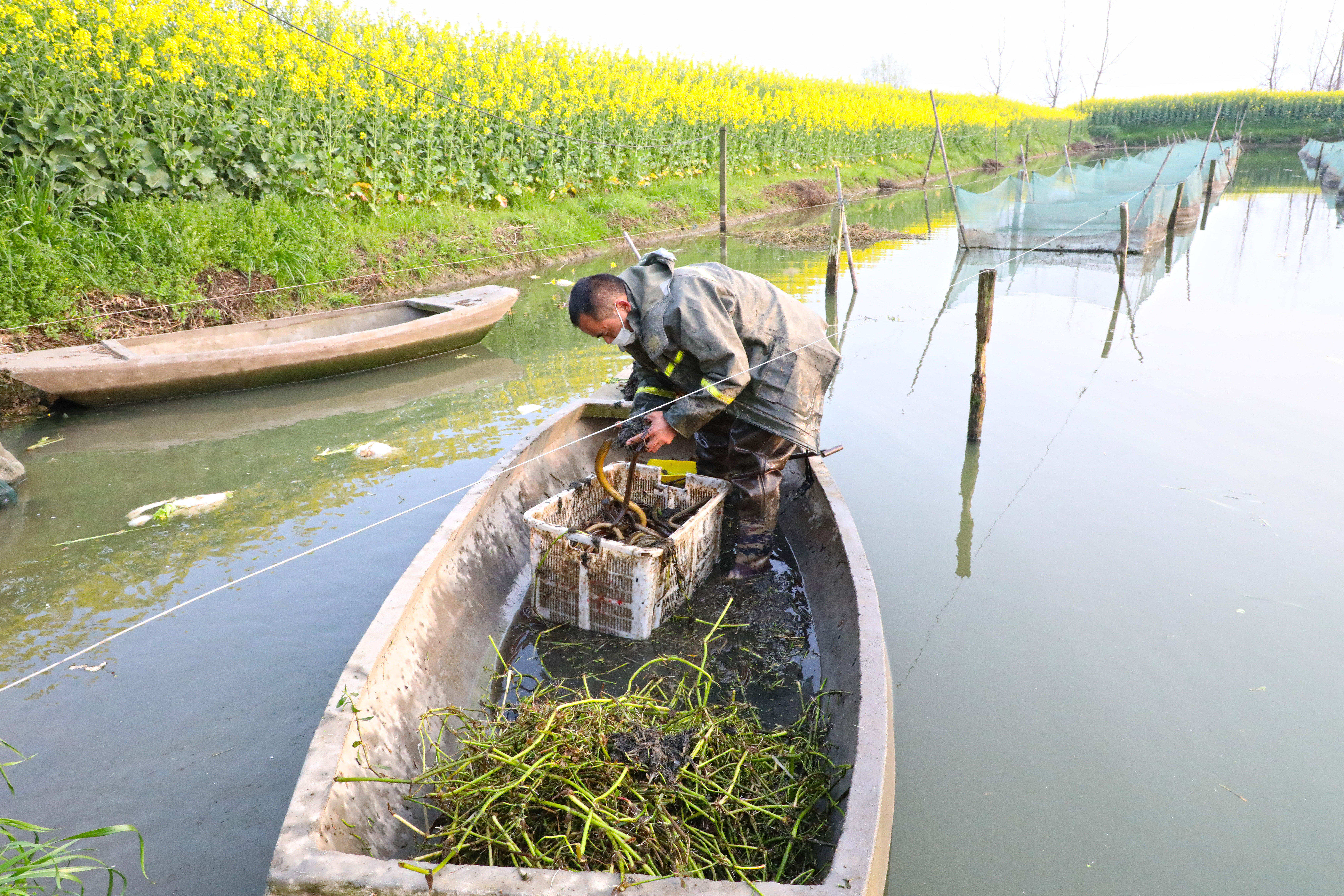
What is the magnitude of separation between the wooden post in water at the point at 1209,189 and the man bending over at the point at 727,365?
59.2 ft

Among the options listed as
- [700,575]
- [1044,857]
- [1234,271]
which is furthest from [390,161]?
[1234,271]

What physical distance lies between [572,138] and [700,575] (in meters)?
11.6

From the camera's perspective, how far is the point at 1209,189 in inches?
736

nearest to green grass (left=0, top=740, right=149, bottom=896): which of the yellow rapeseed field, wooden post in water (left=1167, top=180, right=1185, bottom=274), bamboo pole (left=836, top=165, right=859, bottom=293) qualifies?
the yellow rapeseed field

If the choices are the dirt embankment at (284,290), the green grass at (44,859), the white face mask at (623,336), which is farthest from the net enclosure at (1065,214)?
the green grass at (44,859)

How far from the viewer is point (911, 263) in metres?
12.7

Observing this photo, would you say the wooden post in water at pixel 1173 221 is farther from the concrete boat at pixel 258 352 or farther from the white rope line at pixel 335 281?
the concrete boat at pixel 258 352

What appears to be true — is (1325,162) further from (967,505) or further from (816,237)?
(967,505)

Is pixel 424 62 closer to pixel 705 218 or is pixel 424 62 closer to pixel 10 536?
pixel 705 218

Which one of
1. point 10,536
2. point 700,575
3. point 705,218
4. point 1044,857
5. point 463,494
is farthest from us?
point 705,218

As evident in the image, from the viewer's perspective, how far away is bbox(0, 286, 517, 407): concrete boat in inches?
223

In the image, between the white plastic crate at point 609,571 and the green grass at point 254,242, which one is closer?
the white plastic crate at point 609,571

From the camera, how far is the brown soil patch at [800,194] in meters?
18.5

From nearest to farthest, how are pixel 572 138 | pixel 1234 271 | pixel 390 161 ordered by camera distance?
1. pixel 390 161
2. pixel 1234 271
3. pixel 572 138
